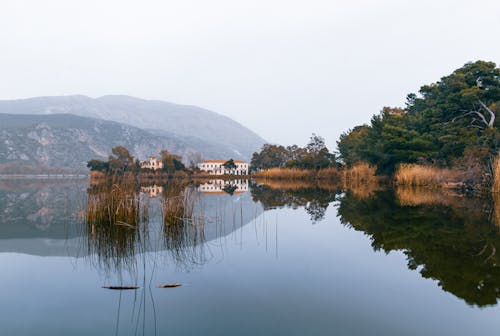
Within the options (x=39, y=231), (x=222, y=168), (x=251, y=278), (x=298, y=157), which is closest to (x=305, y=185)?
(x=39, y=231)

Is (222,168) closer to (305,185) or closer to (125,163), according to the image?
(125,163)

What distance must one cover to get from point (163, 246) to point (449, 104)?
69.1ft

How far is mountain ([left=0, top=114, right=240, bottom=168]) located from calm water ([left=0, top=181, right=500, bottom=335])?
107678mm

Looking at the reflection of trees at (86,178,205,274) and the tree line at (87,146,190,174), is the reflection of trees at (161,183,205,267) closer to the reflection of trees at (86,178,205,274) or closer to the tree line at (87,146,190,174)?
the reflection of trees at (86,178,205,274)

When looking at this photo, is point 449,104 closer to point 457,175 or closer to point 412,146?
point 412,146

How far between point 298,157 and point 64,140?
112m

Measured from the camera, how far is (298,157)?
49.9 meters

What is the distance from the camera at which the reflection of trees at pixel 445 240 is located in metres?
3.67

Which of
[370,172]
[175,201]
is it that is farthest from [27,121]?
[175,201]

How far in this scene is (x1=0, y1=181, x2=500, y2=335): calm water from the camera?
9.34 feet

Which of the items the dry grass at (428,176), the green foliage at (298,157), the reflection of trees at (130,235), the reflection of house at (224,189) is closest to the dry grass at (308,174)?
the green foliage at (298,157)

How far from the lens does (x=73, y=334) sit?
8.81 feet

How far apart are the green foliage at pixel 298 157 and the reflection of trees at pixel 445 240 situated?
2981 centimetres

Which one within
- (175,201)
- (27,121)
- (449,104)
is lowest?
(175,201)
